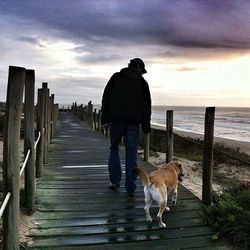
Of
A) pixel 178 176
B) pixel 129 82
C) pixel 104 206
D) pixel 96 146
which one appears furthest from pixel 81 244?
pixel 96 146

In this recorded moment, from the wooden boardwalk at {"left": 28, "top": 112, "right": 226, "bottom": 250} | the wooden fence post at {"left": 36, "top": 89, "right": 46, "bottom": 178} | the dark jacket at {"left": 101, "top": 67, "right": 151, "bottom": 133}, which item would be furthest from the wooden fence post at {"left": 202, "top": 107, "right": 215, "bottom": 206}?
the wooden fence post at {"left": 36, "top": 89, "right": 46, "bottom": 178}

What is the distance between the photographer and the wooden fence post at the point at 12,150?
12.2 feet

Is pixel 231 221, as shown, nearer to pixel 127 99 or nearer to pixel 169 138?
pixel 127 99

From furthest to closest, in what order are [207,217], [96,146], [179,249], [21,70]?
[96,146]
[207,217]
[179,249]
[21,70]

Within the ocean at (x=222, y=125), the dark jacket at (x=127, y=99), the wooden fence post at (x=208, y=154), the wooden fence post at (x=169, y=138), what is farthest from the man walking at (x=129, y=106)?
the ocean at (x=222, y=125)

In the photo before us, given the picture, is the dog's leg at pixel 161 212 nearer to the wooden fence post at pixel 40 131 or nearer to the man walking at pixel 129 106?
the man walking at pixel 129 106

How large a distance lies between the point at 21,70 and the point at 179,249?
92.3 inches

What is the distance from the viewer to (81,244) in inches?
172

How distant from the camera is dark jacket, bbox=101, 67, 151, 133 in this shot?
591 cm

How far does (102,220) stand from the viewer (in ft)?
16.7

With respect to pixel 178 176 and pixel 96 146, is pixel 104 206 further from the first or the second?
pixel 96 146

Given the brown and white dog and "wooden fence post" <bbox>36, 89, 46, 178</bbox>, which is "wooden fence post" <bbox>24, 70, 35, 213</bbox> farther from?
"wooden fence post" <bbox>36, 89, 46, 178</bbox>

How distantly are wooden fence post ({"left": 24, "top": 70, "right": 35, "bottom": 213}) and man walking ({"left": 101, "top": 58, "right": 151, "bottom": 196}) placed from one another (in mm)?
1161

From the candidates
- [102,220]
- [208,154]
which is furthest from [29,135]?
[208,154]
